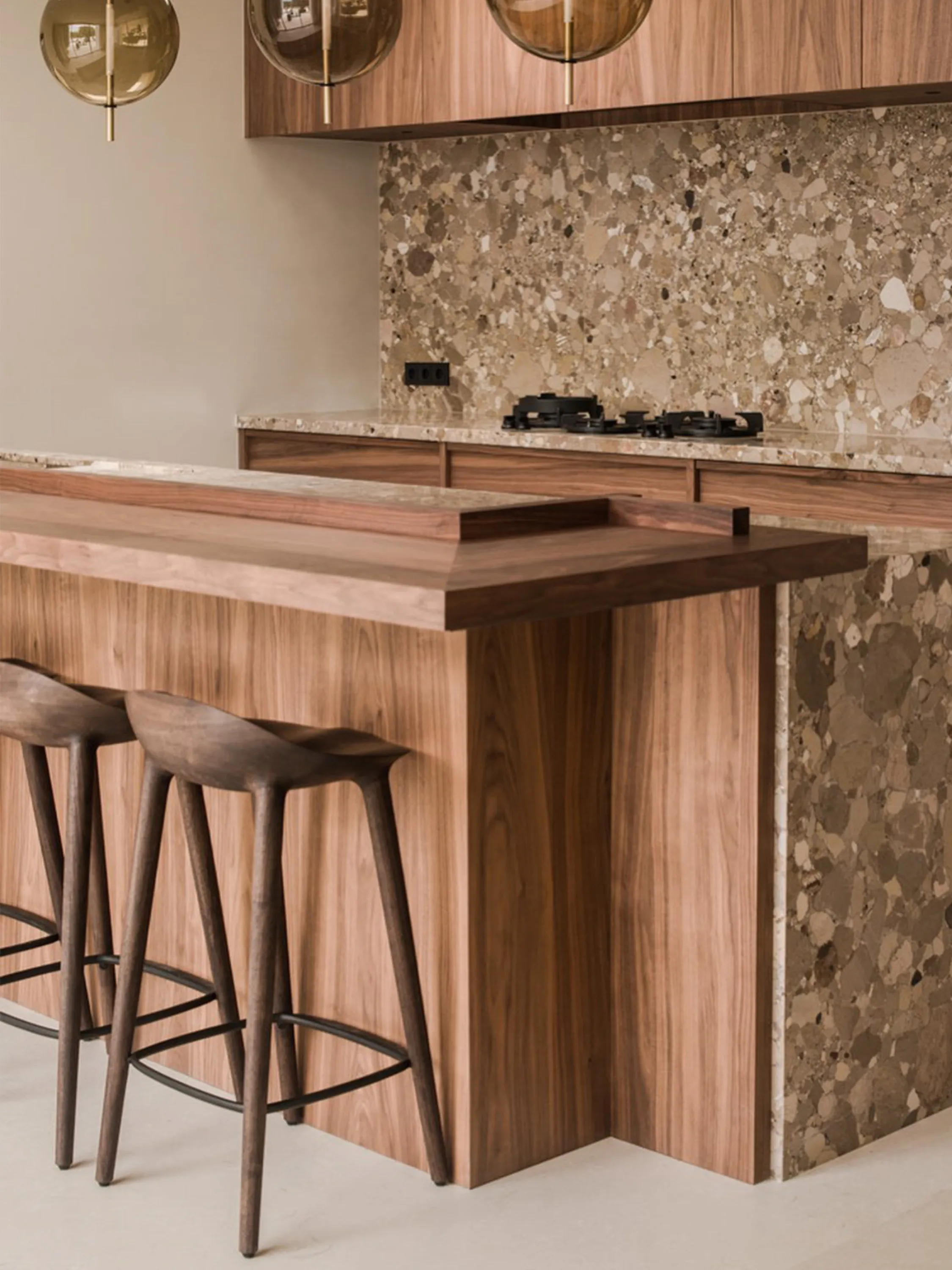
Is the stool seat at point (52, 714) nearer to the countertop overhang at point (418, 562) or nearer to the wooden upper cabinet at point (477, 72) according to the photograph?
the countertop overhang at point (418, 562)

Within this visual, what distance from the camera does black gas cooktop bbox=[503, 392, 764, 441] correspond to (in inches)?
182

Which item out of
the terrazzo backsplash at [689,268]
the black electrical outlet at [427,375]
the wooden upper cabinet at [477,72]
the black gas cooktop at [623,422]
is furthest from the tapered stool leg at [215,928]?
the black electrical outlet at [427,375]

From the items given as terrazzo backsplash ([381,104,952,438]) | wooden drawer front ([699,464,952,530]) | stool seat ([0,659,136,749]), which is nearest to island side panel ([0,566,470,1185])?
stool seat ([0,659,136,749])

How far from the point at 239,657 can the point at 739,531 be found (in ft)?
2.74

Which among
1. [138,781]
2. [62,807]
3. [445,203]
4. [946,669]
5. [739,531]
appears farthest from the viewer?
[445,203]

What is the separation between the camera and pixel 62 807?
3223mm

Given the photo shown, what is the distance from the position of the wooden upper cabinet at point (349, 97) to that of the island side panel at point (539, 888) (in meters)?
3.09

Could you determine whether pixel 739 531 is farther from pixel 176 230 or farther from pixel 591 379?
pixel 176 230

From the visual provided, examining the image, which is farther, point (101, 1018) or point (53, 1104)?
point (101, 1018)

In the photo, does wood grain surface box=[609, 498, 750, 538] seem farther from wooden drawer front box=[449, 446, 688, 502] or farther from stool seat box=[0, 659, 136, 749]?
wooden drawer front box=[449, 446, 688, 502]

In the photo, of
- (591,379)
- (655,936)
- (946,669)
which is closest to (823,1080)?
(655,936)

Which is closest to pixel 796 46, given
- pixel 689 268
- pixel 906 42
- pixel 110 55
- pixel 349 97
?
pixel 906 42

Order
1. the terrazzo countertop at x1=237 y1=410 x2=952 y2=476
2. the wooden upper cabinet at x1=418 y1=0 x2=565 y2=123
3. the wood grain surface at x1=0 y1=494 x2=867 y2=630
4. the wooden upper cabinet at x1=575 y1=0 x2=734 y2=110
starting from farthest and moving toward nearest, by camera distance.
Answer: the wooden upper cabinet at x1=418 y1=0 x2=565 y2=123 → the wooden upper cabinet at x1=575 y1=0 x2=734 y2=110 → the terrazzo countertop at x1=237 y1=410 x2=952 y2=476 → the wood grain surface at x1=0 y1=494 x2=867 y2=630

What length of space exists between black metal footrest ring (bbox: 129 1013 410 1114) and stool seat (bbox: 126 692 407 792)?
347mm
